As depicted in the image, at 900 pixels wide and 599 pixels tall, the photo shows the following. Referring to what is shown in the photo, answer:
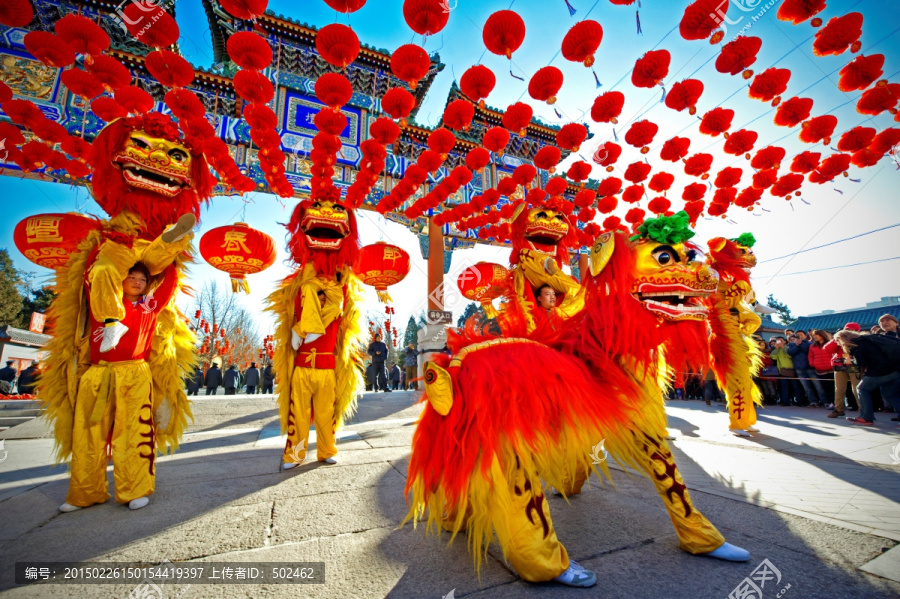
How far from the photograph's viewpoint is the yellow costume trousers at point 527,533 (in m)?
1.20

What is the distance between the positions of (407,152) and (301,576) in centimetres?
1100

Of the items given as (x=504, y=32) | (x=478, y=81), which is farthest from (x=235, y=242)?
(x=504, y=32)

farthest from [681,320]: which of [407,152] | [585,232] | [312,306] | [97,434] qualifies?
[407,152]

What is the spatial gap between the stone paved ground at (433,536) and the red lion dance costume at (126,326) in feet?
0.95

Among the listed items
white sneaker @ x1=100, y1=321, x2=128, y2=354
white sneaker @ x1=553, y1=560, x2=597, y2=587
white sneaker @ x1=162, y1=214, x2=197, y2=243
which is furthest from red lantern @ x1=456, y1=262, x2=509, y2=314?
white sneaker @ x1=553, y1=560, x2=597, y2=587

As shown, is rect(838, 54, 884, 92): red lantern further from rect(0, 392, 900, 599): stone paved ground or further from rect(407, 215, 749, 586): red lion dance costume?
rect(407, 215, 749, 586): red lion dance costume

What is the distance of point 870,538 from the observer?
1.37 m

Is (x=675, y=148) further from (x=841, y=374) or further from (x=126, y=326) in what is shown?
(x=126, y=326)

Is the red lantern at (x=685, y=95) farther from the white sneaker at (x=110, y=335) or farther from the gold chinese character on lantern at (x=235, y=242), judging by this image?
the white sneaker at (x=110, y=335)

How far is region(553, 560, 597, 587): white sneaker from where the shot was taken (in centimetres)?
117

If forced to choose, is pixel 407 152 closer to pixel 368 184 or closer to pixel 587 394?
pixel 368 184

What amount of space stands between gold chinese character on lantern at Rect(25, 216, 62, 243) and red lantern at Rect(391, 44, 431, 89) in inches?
165

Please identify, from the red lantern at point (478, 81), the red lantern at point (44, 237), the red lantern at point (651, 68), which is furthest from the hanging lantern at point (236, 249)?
the red lantern at point (651, 68)

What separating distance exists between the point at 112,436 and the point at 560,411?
8.34ft
